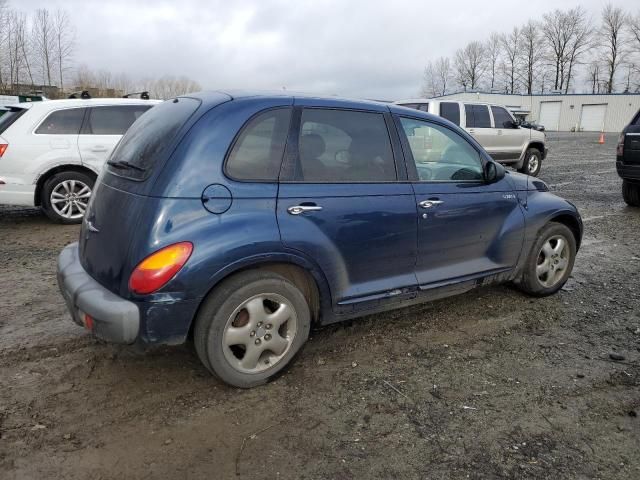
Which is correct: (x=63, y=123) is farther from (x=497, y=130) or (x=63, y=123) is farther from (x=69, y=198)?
(x=497, y=130)

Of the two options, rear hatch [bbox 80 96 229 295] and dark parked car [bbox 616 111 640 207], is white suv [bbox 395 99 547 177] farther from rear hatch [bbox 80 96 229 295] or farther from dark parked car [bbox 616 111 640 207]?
rear hatch [bbox 80 96 229 295]

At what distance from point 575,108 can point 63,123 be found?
66.5 metres

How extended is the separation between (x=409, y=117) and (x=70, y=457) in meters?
3.02

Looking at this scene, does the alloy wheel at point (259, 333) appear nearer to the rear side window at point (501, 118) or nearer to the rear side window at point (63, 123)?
the rear side window at point (63, 123)

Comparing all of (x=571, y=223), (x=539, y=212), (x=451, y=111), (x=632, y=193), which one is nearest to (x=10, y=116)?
(x=539, y=212)

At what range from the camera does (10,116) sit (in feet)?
23.3

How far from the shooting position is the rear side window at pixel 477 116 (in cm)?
1219

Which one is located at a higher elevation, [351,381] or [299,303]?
[299,303]

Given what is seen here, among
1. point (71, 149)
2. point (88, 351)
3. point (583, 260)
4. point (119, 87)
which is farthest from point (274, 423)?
point (119, 87)

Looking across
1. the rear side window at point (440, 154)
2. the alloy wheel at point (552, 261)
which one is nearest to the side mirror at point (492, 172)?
the rear side window at point (440, 154)

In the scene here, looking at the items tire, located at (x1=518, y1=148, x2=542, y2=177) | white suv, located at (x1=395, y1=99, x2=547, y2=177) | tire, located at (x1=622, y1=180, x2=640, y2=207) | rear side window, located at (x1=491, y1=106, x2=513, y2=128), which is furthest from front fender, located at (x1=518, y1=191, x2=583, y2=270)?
tire, located at (x1=518, y1=148, x2=542, y2=177)

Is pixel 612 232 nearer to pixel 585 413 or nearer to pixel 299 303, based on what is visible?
pixel 585 413

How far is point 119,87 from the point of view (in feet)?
140

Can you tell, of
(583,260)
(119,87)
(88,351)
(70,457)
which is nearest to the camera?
(70,457)
